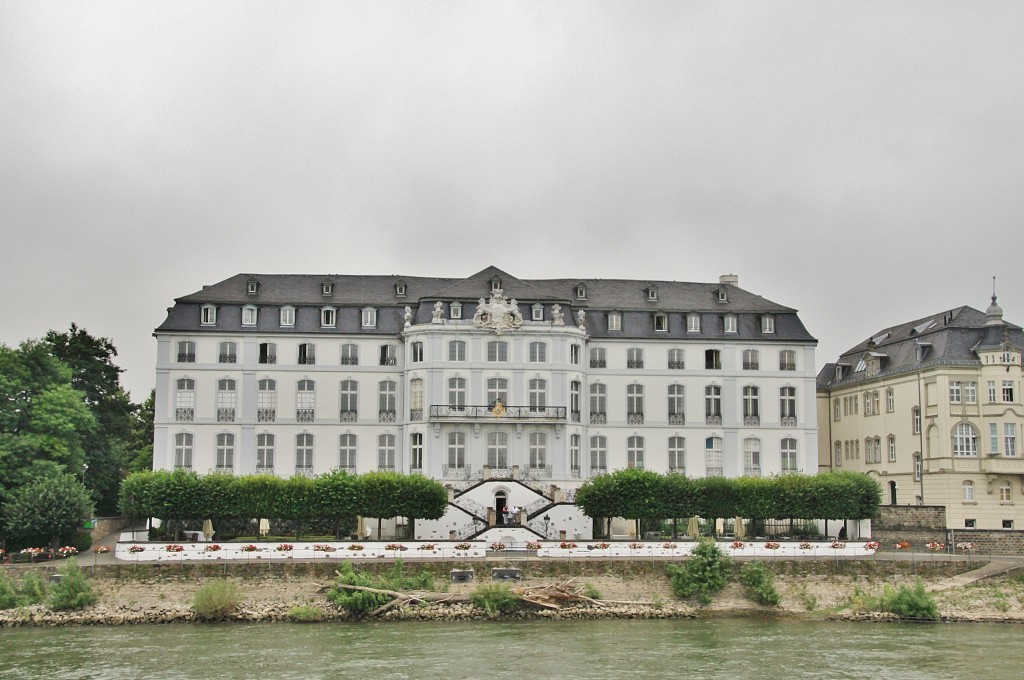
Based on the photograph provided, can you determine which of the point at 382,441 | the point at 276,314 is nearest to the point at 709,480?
the point at 382,441

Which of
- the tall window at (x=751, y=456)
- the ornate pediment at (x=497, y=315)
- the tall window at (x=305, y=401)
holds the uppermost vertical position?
the ornate pediment at (x=497, y=315)

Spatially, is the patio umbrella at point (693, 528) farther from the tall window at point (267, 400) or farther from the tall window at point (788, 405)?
the tall window at point (267, 400)

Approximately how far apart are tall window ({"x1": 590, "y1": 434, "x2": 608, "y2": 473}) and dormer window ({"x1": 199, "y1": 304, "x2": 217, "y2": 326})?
2209cm

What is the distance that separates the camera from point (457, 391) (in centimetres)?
6581

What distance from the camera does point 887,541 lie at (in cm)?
5791

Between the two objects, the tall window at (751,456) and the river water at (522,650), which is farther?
the tall window at (751,456)

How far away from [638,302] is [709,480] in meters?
16.2

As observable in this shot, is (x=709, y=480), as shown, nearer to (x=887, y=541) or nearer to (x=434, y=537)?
(x=887, y=541)

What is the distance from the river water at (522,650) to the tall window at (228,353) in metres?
25.4

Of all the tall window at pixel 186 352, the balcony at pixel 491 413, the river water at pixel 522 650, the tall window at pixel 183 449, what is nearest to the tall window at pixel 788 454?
the balcony at pixel 491 413

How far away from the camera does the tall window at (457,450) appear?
213ft

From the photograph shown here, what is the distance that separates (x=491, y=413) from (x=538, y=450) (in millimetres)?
3276

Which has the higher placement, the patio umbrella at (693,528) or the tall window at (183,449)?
the tall window at (183,449)

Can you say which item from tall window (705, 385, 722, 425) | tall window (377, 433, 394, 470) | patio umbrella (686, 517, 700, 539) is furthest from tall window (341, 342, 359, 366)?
patio umbrella (686, 517, 700, 539)
